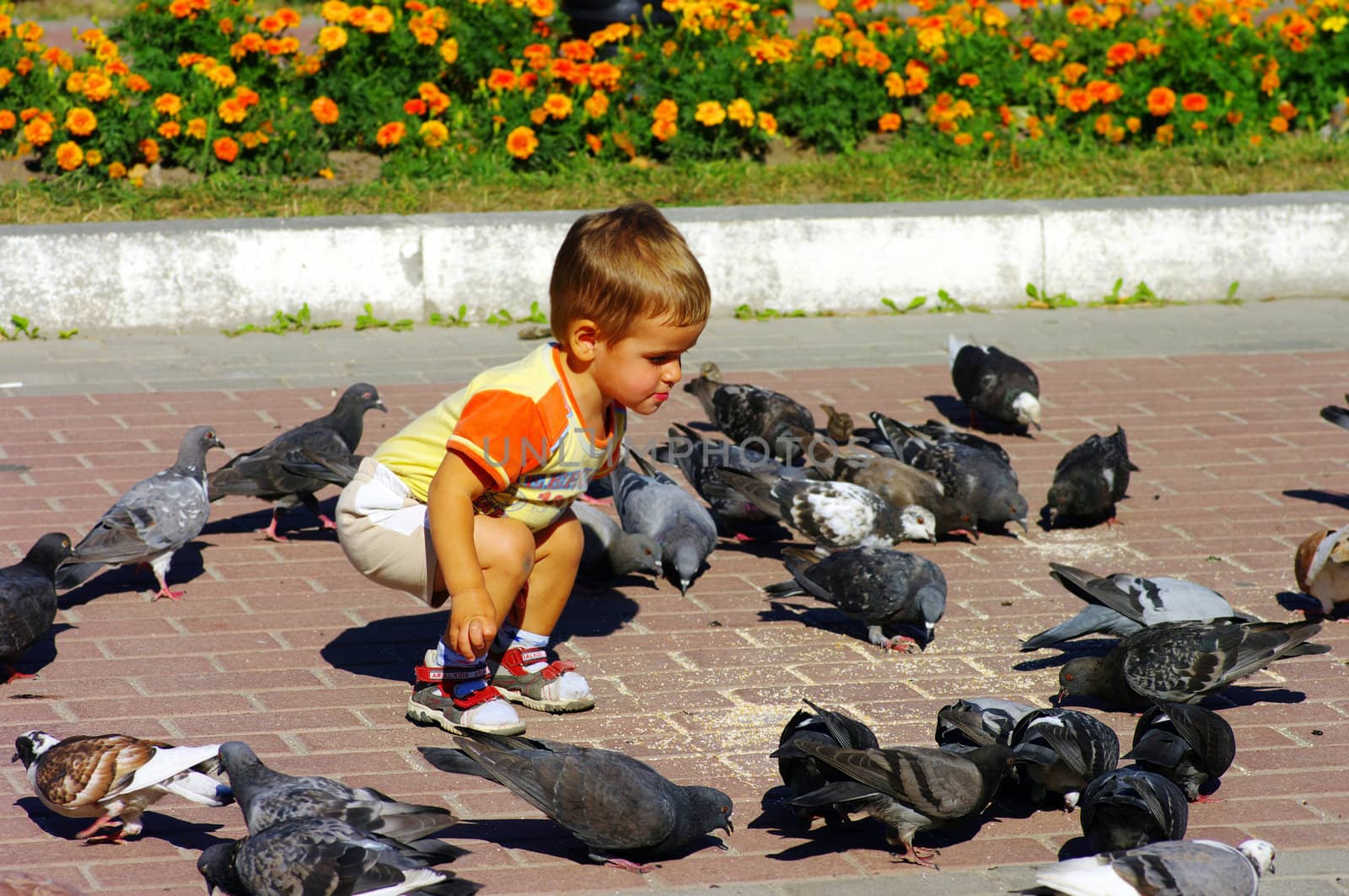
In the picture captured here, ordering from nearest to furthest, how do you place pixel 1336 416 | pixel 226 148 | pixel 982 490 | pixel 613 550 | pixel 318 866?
pixel 318 866 → pixel 613 550 → pixel 982 490 → pixel 1336 416 → pixel 226 148

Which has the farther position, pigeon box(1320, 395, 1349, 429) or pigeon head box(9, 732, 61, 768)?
pigeon box(1320, 395, 1349, 429)

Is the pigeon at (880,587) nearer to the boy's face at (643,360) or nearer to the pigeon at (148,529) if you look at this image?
the boy's face at (643,360)

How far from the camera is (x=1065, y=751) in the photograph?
3.63 metres

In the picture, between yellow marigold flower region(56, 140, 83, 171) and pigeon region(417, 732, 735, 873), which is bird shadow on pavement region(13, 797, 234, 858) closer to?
pigeon region(417, 732, 735, 873)

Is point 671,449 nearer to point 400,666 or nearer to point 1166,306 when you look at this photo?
point 400,666

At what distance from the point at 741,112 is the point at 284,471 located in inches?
208

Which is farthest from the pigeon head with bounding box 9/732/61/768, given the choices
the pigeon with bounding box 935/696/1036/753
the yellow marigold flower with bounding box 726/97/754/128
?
the yellow marigold flower with bounding box 726/97/754/128

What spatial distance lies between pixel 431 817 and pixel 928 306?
6240 mm

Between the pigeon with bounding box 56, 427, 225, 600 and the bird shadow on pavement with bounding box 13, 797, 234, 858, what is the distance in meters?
1.36

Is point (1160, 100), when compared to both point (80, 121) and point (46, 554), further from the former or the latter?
point (46, 554)

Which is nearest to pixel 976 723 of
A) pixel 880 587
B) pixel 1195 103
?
pixel 880 587

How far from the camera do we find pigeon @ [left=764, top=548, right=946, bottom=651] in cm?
475

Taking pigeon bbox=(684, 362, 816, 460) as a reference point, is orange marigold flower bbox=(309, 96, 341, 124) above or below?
above

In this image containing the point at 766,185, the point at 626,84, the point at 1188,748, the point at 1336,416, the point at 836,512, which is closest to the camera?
the point at 1188,748
